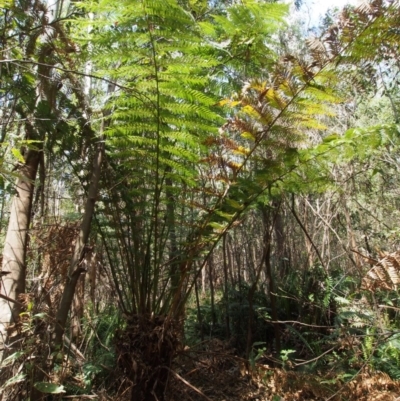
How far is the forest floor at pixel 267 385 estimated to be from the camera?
7.75ft

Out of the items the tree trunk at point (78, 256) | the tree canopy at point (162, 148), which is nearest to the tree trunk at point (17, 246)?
the tree canopy at point (162, 148)

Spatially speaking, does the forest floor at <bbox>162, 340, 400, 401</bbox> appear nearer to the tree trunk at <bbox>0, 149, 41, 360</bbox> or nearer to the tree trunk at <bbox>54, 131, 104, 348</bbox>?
the tree trunk at <bbox>54, 131, 104, 348</bbox>

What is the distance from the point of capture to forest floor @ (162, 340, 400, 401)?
2363 mm

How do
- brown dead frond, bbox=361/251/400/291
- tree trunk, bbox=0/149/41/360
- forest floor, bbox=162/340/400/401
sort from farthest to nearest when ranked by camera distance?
forest floor, bbox=162/340/400/401 < tree trunk, bbox=0/149/41/360 < brown dead frond, bbox=361/251/400/291

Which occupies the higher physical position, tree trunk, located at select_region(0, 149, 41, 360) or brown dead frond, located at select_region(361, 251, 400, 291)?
tree trunk, located at select_region(0, 149, 41, 360)

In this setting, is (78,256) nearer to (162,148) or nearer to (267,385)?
(162,148)

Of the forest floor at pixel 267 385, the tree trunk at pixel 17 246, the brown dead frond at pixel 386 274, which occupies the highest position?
the tree trunk at pixel 17 246

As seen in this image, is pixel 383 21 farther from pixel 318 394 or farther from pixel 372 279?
pixel 318 394

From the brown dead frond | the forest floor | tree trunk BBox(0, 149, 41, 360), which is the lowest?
the forest floor

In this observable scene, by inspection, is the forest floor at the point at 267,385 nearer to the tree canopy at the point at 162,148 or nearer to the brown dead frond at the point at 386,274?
the tree canopy at the point at 162,148

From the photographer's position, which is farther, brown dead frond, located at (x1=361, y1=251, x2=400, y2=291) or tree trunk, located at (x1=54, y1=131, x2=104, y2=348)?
tree trunk, located at (x1=54, y1=131, x2=104, y2=348)

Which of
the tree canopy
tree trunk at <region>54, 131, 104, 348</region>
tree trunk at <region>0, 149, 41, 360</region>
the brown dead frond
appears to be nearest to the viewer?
the brown dead frond

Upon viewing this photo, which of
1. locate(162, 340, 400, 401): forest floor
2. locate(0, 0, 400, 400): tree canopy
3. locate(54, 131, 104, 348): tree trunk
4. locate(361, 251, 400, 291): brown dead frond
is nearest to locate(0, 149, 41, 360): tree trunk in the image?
locate(0, 0, 400, 400): tree canopy

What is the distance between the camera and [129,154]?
7.53 feet
